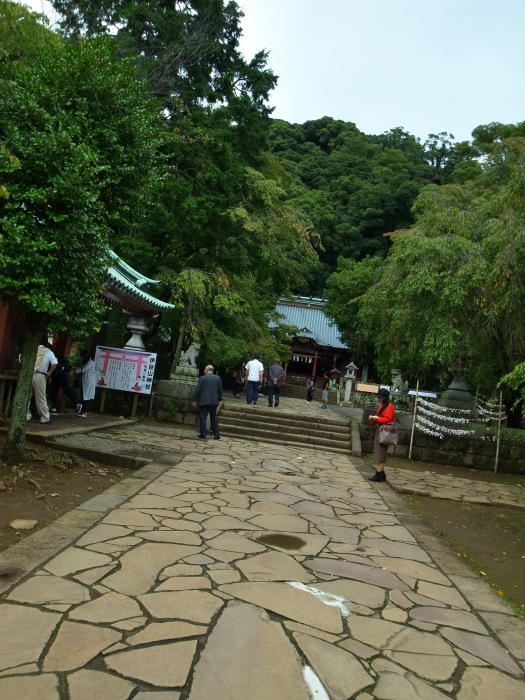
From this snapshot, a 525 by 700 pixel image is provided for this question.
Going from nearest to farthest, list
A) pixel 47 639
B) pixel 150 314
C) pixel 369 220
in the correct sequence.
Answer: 1. pixel 47 639
2. pixel 150 314
3. pixel 369 220

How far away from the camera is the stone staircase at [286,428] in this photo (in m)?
13.0

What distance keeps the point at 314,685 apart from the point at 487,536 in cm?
472

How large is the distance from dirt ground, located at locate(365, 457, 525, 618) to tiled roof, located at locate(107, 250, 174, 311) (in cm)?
697

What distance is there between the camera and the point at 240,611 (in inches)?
130

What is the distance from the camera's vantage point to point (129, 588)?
3508 mm

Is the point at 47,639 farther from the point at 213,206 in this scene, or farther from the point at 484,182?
the point at 484,182

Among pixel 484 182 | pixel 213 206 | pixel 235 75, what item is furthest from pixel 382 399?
pixel 235 75

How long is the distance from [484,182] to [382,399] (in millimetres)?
10577

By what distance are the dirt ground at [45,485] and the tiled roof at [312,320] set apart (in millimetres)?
31050

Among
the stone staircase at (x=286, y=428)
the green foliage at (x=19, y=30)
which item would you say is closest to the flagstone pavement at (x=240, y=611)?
the stone staircase at (x=286, y=428)

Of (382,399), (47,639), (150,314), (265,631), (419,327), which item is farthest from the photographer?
(150,314)

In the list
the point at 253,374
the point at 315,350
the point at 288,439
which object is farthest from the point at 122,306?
the point at 315,350

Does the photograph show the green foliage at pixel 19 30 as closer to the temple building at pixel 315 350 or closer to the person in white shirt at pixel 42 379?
the person in white shirt at pixel 42 379

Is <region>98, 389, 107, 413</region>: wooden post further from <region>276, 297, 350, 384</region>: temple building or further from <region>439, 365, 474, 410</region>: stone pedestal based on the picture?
<region>276, 297, 350, 384</region>: temple building
